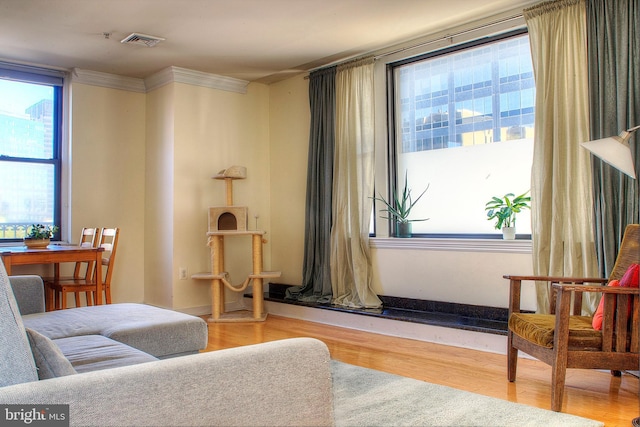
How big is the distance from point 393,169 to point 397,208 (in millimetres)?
383

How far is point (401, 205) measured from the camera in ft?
16.6

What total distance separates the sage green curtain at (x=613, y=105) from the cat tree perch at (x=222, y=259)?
298 cm

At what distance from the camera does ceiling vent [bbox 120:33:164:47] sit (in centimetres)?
457

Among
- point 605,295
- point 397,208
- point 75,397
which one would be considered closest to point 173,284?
point 397,208

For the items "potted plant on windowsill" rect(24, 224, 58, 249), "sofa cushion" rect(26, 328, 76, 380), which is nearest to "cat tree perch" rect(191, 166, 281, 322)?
"potted plant on windowsill" rect(24, 224, 58, 249)

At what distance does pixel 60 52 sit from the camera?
5055 millimetres

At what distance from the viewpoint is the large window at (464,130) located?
434cm

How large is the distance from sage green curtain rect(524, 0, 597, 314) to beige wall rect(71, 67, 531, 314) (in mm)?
1659

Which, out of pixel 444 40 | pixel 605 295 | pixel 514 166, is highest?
pixel 444 40

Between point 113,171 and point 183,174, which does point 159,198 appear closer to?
point 183,174

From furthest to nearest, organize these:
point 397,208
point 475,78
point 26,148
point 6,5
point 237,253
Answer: point 237,253 < point 26,148 < point 397,208 < point 475,78 < point 6,5

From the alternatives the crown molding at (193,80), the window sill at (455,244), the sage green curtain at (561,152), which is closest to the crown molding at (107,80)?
the crown molding at (193,80)

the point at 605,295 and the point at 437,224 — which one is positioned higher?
the point at 437,224

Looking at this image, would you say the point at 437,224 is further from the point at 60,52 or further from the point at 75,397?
the point at 75,397
